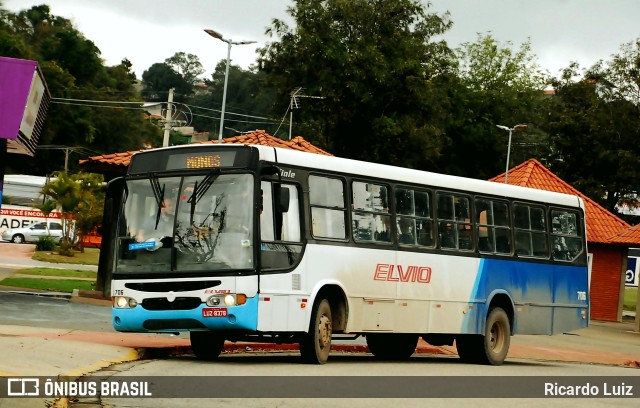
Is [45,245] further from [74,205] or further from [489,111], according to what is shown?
[489,111]

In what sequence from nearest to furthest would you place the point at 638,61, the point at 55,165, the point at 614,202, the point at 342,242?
the point at 342,242
the point at 638,61
the point at 614,202
the point at 55,165

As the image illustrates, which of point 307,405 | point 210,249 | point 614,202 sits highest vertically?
point 614,202

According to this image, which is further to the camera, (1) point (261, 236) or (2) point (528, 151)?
(2) point (528, 151)

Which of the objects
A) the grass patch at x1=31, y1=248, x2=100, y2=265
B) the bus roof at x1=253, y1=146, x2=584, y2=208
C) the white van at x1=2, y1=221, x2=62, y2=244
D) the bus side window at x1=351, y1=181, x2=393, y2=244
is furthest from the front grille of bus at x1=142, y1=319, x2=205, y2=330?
the white van at x1=2, y1=221, x2=62, y2=244

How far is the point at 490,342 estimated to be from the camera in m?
22.3

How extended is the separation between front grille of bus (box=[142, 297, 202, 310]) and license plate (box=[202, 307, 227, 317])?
0.51ft

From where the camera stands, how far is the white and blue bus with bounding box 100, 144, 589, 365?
17.1 meters

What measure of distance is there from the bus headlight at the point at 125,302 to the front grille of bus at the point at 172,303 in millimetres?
178

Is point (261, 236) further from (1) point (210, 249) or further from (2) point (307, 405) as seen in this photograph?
(2) point (307, 405)

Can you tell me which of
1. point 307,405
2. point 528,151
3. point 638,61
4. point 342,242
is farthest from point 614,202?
point 307,405

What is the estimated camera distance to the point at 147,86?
186750mm

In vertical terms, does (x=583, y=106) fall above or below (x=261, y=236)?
above

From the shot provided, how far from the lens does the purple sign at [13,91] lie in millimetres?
32438

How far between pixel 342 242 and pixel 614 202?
5706 centimetres
